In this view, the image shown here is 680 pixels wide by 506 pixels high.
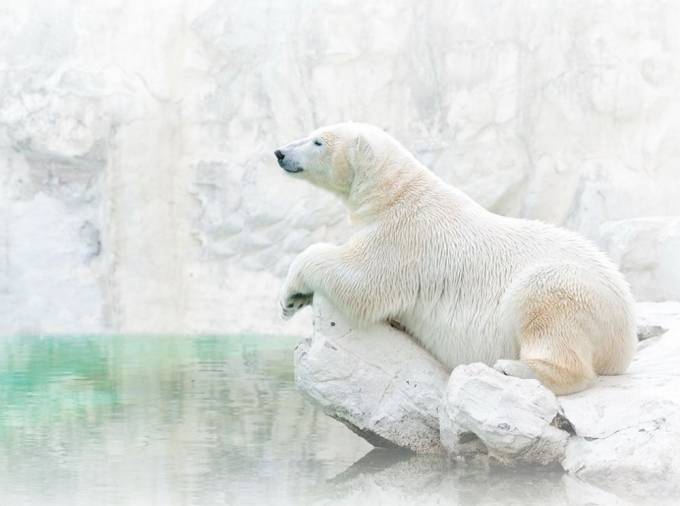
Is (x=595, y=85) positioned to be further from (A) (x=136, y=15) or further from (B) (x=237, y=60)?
(A) (x=136, y=15)

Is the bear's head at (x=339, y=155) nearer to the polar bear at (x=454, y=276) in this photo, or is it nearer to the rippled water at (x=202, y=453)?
the polar bear at (x=454, y=276)

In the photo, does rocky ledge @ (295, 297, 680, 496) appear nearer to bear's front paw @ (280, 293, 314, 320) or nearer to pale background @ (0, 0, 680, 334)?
bear's front paw @ (280, 293, 314, 320)

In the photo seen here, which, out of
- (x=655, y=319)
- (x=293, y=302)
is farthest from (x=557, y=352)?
(x=655, y=319)

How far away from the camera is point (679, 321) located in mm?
5672

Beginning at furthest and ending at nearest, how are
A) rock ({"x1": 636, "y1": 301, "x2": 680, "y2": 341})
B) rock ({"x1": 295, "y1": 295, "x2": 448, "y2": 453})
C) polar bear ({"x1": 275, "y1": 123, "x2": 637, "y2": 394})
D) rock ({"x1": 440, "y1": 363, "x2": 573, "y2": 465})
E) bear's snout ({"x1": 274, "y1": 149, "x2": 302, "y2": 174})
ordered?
1. rock ({"x1": 636, "y1": 301, "x2": 680, "y2": 341})
2. bear's snout ({"x1": 274, "y1": 149, "x2": 302, "y2": 174})
3. rock ({"x1": 295, "y1": 295, "x2": 448, "y2": 453})
4. polar bear ({"x1": 275, "y1": 123, "x2": 637, "y2": 394})
5. rock ({"x1": 440, "y1": 363, "x2": 573, "y2": 465})

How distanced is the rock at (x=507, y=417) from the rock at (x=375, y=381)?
401mm

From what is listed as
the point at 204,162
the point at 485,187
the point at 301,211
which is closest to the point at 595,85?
the point at 485,187

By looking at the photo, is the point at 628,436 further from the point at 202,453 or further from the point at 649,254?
the point at 649,254

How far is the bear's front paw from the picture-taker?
4.62 meters

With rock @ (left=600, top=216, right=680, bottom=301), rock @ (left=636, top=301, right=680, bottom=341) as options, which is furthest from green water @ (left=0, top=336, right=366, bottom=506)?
rock @ (left=600, top=216, right=680, bottom=301)

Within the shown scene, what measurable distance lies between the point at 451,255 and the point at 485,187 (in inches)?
352

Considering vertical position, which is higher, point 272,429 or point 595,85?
point 595,85

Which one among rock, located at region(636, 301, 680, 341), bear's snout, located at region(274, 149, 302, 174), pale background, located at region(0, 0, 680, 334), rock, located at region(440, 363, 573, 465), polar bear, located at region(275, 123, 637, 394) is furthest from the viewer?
pale background, located at region(0, 0, 680, 334)

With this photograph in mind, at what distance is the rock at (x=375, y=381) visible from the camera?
14.6ft
